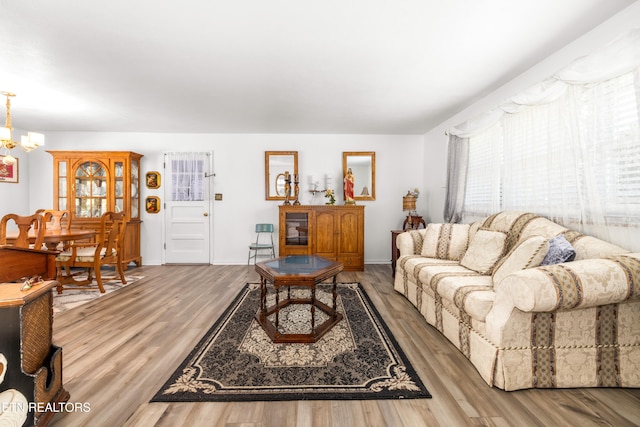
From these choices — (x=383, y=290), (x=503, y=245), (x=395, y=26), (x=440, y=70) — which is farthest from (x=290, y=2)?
(x=383, y=290)

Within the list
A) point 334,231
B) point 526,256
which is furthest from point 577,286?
point 334,231

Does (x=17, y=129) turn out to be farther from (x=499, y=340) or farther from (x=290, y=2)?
(x=499, y=340)

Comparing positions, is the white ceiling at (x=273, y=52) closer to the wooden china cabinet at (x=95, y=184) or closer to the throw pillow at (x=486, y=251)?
the wooden china cabinet at (x=95, y=184)

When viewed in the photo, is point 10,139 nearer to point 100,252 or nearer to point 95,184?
point 100,252

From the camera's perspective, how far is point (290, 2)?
1741 mm

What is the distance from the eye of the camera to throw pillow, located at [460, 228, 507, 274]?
2.48 metres

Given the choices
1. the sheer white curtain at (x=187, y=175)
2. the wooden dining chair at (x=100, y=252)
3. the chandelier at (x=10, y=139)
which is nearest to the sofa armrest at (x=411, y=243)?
the sheer white curtain at (x=187, y=175)

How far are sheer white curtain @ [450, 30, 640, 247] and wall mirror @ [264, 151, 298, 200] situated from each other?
3.12m

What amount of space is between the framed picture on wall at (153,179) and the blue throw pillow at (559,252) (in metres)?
5.65

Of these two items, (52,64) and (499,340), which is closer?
(499,340)

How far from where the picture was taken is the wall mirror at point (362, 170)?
5066 millimetres

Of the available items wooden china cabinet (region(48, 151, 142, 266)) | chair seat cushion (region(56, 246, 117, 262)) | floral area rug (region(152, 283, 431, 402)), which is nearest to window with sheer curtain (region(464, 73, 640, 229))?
floral area rug (region(152, 283, 431, 402))

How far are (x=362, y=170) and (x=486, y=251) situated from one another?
291 centimetres

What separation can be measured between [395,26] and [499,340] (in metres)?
2.25
